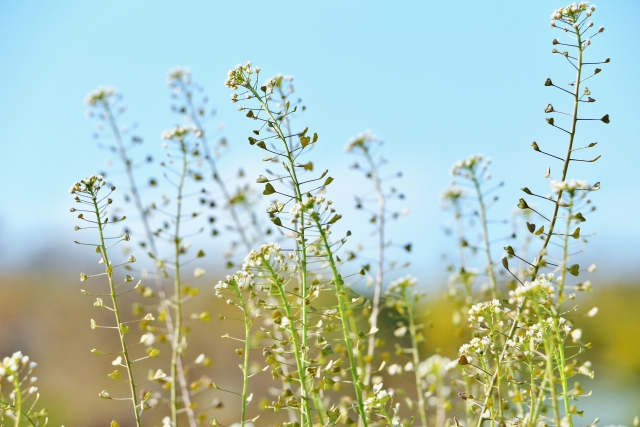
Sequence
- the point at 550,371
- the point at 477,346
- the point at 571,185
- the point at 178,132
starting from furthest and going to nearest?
1. the point at 178,132
2. the point at 477,346
3. the point at 571,185
4. the point at 550,371

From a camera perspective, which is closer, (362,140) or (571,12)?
(571,12)

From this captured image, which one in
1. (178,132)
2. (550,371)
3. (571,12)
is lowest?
(550,371)

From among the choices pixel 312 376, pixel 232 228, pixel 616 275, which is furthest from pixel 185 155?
pixel 616 275

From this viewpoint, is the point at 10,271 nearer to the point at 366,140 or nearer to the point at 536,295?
the point at 366,140

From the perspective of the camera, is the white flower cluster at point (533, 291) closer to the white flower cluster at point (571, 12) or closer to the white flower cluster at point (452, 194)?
the white flower cluster at point (571, 12)

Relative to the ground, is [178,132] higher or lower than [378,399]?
higher

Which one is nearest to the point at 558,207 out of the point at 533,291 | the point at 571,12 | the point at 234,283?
the point at 533,291

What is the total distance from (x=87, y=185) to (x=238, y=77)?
0.43 meters

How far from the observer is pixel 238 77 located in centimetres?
126

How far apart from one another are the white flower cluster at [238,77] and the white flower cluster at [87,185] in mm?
381

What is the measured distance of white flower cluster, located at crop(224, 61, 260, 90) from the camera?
126 cm

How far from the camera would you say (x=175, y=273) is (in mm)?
1571

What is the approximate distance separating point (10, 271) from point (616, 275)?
666cm

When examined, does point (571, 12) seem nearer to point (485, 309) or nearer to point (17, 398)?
point (485, 309)
